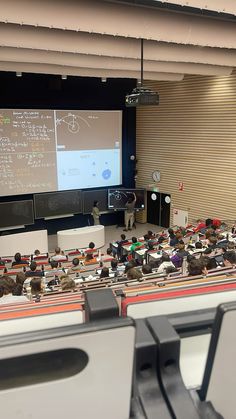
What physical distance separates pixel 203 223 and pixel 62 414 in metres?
9.85

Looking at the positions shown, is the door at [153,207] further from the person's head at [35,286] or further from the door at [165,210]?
the person's head at [35,286]

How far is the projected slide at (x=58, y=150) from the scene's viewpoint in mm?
10453

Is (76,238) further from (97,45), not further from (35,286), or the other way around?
(97,45)

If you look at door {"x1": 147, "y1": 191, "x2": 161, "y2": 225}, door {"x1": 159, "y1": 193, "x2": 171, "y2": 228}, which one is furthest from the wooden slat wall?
door {"x1": 147, "y1": 191, "x2": 161, "y2": 225}

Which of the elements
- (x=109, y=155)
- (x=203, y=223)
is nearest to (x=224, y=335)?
(x=203, y=223)

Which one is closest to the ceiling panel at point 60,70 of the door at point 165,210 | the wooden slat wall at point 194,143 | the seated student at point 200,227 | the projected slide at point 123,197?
the wooden slat wall at point 194,143

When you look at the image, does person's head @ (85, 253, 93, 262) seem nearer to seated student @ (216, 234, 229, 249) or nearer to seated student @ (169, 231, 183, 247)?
seated student @ (169, 231, 183, 247)

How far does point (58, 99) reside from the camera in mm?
11000

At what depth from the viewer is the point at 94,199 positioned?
39.1ft

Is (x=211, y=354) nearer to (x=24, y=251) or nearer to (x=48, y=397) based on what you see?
(x=48, y=397)

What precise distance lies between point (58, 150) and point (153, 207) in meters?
3.97

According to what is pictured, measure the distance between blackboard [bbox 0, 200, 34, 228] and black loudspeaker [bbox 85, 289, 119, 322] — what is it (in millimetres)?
10205

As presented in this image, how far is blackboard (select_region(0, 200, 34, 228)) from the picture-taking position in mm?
10469

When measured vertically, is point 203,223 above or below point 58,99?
below
